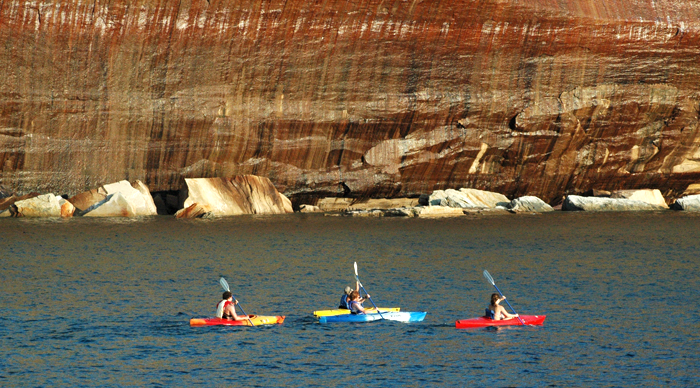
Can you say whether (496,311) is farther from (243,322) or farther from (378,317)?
(243,322)

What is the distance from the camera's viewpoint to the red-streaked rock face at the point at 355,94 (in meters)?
44.6

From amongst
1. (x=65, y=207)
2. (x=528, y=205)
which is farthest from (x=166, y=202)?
(x=528, y=205)

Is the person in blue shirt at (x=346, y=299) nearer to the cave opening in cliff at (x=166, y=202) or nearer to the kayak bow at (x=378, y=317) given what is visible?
the kayak bow at (x=378, y=317)

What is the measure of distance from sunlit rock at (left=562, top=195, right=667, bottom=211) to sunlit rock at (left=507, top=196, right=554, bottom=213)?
147cm

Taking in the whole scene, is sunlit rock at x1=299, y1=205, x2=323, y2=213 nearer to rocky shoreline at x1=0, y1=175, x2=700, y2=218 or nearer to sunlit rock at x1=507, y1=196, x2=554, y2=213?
rocky shoreline at x1=0, y1=175, x2=700, y2=218

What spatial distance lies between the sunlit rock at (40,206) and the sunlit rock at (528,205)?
24.8 meters

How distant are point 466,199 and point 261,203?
11669mm

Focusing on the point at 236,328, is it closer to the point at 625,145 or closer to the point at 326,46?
the point at 326,46

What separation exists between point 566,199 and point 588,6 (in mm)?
11270

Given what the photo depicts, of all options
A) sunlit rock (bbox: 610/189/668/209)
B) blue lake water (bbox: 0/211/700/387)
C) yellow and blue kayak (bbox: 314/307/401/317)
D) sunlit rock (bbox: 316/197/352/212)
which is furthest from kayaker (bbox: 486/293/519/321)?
sunlit rock (bbox: 610/189/668/209)

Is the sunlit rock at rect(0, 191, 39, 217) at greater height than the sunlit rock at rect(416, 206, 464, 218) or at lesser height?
lesser

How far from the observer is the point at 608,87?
50.0m

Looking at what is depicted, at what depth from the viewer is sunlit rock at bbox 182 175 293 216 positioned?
148 feet

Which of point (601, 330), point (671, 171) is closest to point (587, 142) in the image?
point (671, 171)
